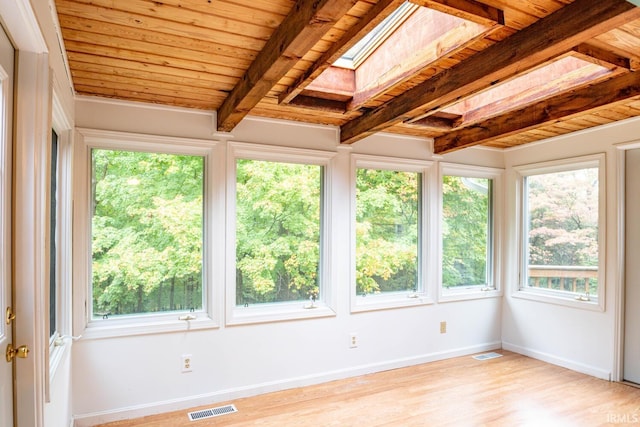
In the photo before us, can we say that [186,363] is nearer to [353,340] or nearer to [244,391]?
[244,391]

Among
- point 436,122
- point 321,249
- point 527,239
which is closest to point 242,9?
point 436,122

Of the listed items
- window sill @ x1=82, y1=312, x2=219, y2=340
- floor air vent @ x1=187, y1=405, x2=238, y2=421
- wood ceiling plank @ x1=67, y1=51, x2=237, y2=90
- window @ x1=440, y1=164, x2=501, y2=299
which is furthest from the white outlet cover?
window @ x1=440, y1=164, x2=501, y2=299

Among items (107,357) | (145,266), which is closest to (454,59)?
(145,266)

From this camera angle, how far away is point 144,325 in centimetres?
289

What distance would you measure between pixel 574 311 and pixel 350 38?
349cm

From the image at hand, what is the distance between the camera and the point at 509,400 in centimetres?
311

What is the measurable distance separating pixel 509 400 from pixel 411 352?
0.99 m

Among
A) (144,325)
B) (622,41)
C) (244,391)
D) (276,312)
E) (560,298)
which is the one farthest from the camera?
(560,298)

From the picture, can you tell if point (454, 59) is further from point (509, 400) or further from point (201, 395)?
point (201, 395)

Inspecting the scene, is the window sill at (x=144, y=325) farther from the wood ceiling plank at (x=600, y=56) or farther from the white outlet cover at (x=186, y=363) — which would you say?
the wood ceiling plank at (x=600, y=56)

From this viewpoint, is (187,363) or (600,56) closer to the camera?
(600,56)

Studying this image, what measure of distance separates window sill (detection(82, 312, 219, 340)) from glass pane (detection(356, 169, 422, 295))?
145 centimetres

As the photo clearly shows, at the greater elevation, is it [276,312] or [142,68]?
[142,68]

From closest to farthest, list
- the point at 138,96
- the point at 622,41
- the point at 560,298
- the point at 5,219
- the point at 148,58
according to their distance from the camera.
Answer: the point at 5,219 < the point at 622,41 < the point at 148,58 < the point at 138,96 < the point at 560,298
